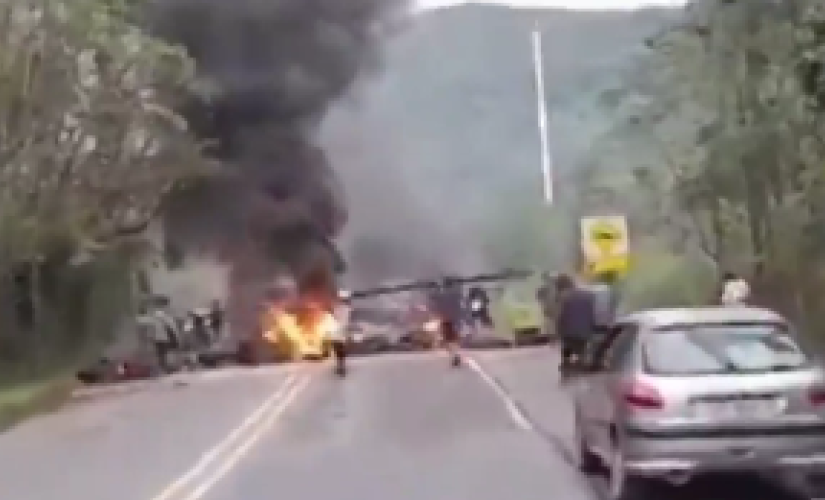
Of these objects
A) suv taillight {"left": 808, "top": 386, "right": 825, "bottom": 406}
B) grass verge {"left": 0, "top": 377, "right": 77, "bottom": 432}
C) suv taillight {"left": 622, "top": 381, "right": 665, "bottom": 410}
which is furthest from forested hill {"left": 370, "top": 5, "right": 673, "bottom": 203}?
suv taillight {"left": 808, "top": 386, "right": 825, "bottom": 406}

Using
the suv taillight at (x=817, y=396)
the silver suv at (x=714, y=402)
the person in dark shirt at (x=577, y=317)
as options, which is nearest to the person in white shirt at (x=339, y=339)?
the person in dark shirt at (x=577, y=317)

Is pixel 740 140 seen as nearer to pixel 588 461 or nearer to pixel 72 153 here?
pixel 588 461

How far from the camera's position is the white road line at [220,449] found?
13484 millimetres

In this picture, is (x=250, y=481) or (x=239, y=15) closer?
(x=250, y=481)

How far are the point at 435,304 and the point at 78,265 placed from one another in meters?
14.1

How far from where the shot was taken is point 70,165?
30047 millimetres

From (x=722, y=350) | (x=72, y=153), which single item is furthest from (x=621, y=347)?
(x=72, y=153)

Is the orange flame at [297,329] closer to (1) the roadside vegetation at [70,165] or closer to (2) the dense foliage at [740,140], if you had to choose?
(1) the roadside vegetation at [70,165]

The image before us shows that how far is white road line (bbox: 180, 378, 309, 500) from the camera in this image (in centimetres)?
1358

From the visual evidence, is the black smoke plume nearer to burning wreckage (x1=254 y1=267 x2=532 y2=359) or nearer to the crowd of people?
burning wreckage (x1=254 y1=267 x2=532 y2=359)

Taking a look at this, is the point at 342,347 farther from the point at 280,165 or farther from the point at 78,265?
the point at 280,165

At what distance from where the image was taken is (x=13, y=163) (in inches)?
1117

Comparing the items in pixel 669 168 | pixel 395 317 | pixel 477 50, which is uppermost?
pixel 477 50

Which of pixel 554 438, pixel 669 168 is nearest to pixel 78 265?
pixel 669 168
